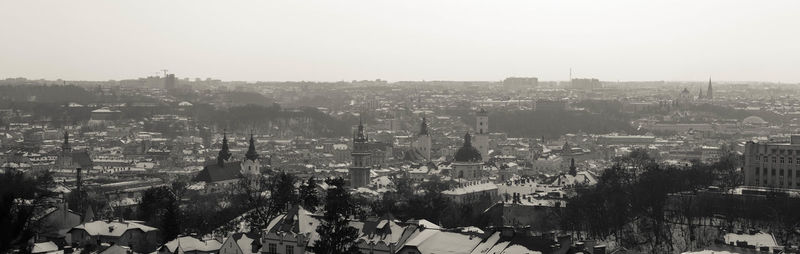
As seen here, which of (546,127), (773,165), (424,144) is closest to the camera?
(773,165)

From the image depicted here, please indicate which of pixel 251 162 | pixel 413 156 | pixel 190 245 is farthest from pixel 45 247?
pixel 413 156

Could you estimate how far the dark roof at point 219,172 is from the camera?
8994cm

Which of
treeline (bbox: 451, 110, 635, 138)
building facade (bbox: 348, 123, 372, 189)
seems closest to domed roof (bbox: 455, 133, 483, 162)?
building facade (bbox: 348, 123, 372, 189)

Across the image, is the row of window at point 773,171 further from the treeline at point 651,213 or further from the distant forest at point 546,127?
the distant forest at point 546,127

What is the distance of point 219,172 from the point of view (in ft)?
300

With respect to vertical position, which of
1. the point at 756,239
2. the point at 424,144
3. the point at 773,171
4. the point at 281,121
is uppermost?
the point at 756,239

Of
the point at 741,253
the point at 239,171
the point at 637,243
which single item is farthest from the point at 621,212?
the point at 239,171

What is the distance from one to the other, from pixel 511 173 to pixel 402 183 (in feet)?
77.9

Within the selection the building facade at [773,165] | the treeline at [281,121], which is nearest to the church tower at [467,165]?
the building facade at [773,165]

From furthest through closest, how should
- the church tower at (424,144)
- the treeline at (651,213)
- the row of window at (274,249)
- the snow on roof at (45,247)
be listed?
the church tower at (424,144), the treeline at (651,213), the snow on roof at (45,247), the row of window at (274,249)

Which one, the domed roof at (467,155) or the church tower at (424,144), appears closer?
the domed roof at (467,155)

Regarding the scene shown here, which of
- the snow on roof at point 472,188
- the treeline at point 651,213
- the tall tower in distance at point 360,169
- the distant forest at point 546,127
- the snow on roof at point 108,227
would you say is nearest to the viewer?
the snow on roof at point 108,227

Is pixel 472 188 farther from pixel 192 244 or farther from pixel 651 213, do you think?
pixel 192 244

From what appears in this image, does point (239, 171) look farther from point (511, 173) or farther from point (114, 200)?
point (511, 173)
